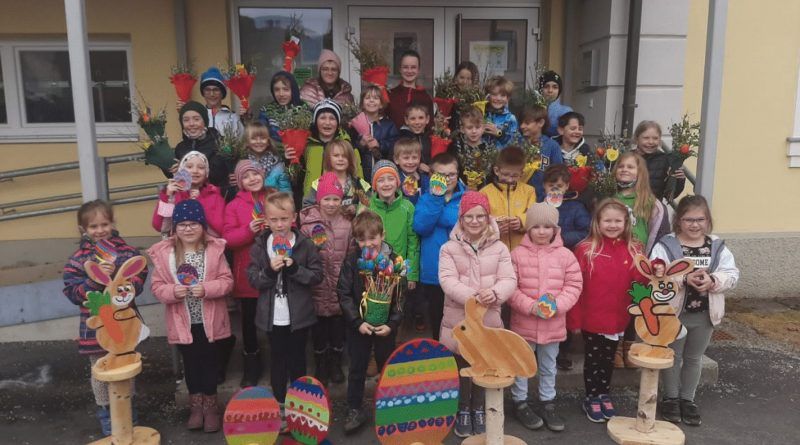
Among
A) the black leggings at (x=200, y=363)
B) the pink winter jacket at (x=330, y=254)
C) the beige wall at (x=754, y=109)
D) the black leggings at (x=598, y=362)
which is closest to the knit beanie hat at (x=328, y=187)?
the pink winter jacket at (x=330, y=254)

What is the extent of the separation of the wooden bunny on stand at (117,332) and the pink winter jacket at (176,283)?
173mm

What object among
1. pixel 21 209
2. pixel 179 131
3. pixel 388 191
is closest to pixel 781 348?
pixel 388 191

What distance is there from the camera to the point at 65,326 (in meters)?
5.20

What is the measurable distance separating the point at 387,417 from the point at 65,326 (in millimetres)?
3582

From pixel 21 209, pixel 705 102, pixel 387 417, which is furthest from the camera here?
pixel 21 209

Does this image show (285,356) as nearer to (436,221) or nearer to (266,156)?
(436,221)

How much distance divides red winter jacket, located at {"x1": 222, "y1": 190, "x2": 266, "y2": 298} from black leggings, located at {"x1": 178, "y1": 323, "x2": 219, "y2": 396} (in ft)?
1.34

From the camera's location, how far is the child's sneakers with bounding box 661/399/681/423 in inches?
150

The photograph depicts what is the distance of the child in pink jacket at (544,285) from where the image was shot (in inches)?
139

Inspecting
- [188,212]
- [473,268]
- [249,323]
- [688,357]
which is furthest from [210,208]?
[688,357]

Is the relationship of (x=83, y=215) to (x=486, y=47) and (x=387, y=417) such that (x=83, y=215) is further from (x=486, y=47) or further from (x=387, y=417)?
(x=486, y=47)

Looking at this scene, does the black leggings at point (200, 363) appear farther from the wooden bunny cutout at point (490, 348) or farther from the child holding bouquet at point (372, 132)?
the child holding bouquet at point (372, 132)

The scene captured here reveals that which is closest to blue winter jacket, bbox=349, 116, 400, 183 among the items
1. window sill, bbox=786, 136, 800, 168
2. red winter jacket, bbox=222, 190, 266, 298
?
red winter jacket, bbox=222, 190, 266, 298

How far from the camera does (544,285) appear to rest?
11.7ft
